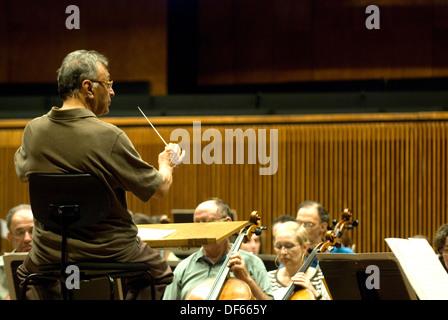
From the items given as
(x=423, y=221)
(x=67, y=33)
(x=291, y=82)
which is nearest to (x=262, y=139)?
(x=291, y=82)

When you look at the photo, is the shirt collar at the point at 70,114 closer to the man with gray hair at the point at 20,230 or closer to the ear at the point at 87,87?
Result: the ear at the point at 87,87

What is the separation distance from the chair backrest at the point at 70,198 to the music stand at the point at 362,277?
98 centimetres

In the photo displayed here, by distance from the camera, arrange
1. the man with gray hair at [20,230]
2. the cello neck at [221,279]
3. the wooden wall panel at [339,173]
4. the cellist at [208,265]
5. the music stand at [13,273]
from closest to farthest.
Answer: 1. the music stand at [13,273]
2. the cello neck at [221,279]
3. the cellist at [208,265]
4. the man with gray hair at [20,230]
5. the wooden wall panel at [339,173]

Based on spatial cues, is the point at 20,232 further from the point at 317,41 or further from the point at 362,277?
the point at 317,41

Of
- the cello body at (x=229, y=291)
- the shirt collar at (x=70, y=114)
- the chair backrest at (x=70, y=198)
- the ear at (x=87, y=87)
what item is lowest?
the cello body at (x=229, y=291)

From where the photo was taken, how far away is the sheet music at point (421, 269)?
229 cm

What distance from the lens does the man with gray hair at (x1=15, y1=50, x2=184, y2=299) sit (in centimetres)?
236

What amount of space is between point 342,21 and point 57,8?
10.5 ft

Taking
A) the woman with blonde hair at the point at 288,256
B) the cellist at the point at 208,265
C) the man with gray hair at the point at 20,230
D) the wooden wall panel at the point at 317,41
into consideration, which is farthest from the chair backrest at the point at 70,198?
the wooden wall panel at the point at 317,41

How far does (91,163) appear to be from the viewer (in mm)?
2352

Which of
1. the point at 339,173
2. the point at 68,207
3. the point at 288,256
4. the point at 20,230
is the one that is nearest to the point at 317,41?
the point at 339,173

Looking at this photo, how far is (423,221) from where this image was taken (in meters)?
6.64

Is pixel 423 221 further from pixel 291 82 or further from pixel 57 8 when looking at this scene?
pixel 57 8
